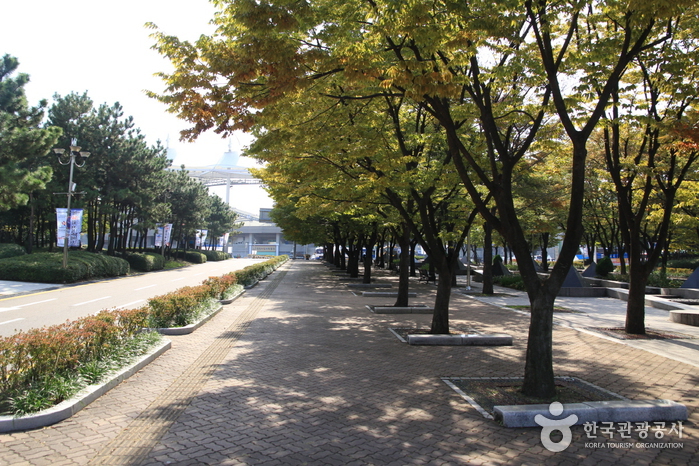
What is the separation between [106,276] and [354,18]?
31.6 meters

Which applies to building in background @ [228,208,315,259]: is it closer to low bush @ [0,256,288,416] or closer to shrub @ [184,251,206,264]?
shrub @ [184,251,206,264]

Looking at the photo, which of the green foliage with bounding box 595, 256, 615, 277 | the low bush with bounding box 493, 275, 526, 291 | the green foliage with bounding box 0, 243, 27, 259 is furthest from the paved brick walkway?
the green foliage with bounding box 0, 243, 27, 259

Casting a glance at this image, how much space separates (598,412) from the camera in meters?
5.49

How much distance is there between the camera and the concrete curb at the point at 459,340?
33.3 ft

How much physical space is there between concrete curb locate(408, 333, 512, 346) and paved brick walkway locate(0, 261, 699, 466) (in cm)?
28

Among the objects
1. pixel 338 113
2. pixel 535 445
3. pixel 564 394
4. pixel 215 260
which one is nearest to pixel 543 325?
pixel 564 394

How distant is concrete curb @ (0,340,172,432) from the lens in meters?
4.94

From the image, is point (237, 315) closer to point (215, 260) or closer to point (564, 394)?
point (564, 394)

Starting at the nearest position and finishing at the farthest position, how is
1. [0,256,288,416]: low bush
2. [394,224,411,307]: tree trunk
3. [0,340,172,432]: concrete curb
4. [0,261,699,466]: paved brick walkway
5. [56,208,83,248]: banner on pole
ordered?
1. [0,261,699,466]: paved brick walkway
2. [0,340,172,432]: concrete curb
3. [0,256,288,416]: low bush
4. [394,224,411,307]: tree trunk
5. [56,208,83,248]: banner on pole

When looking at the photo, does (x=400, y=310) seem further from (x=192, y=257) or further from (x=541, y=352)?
(x=192, y=257)

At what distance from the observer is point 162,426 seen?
5.17m

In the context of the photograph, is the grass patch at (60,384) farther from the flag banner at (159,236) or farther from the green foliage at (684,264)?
the flag banner at (159,236)

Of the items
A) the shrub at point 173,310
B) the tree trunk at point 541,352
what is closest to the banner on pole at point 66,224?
the shrub at point 173,310

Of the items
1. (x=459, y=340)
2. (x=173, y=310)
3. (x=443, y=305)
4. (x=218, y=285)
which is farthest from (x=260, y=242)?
(x=459, y=340)
